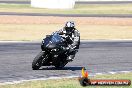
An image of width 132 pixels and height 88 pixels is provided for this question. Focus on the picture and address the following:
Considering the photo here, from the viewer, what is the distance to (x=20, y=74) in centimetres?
1856

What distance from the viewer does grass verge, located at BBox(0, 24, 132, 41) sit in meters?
36.1

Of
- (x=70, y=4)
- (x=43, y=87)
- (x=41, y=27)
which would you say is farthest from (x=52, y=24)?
(x=43, y=87)

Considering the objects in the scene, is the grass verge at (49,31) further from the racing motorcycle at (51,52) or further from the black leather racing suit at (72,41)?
the racing motorcycle at (51,52)

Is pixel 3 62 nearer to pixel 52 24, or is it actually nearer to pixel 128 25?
pixel 52 24

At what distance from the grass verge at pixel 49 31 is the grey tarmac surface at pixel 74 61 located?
13.3ft

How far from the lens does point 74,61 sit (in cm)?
2330

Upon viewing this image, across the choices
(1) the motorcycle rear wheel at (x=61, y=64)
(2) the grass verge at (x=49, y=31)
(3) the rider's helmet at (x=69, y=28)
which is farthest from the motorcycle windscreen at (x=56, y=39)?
(2) the grass verge at (x=49, y=31)

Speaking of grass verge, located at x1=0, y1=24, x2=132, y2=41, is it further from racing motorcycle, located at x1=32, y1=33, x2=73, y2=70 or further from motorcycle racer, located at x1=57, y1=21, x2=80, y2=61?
racing motorcycle, located at x1=32, y1=33, x2=73, y2=70

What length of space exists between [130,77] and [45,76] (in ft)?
9.59

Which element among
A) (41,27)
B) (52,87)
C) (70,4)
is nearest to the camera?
(52,87)

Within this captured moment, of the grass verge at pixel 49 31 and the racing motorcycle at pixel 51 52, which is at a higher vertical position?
the racing motorcycle at pixel 51 52

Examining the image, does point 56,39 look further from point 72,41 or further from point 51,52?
point 72,41

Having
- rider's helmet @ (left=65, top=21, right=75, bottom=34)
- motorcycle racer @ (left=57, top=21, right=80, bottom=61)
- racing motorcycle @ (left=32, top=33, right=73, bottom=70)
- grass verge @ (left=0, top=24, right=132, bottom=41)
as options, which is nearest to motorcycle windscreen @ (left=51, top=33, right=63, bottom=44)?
racing motorcycle @ (left=32, top=33, right=73, bottom=70)

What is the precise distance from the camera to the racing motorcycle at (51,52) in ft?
62.1
